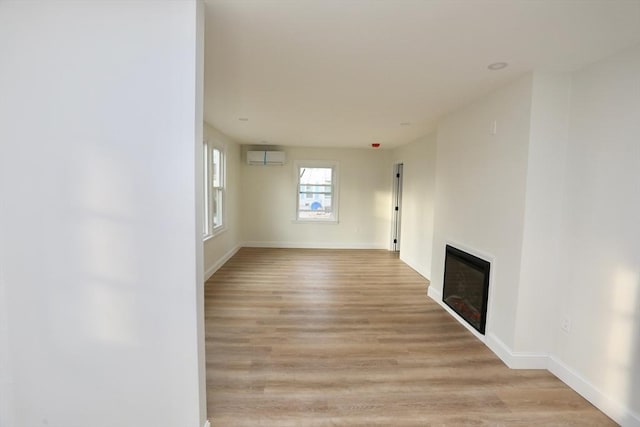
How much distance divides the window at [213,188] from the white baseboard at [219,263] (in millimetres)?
557

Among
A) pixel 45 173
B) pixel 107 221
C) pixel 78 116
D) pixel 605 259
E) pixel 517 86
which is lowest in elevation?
pixel 605 259

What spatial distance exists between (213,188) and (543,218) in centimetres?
433

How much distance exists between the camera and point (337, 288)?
3.98 metres

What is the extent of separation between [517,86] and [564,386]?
2.32 metres

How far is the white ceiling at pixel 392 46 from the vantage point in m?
1.40

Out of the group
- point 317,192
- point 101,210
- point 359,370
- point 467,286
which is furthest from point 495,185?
point 317,192

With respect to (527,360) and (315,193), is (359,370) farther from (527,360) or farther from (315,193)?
(315,193)

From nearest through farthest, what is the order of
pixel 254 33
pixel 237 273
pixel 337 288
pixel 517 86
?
pixel 254 33
pixel 517 86
pixel 337 288
pixel 237 273

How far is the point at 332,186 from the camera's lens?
21.4 feet

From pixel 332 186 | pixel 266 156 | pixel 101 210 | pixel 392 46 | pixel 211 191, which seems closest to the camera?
pixel 101 210

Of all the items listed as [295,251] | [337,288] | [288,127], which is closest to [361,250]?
[295,251]

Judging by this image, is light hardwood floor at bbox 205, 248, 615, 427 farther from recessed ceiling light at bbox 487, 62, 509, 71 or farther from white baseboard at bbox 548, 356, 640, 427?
recessed ceiling light at bbox 487, 62, 509, 71

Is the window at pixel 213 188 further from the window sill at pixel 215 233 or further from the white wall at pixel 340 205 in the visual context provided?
the white wall at pixel 340 205

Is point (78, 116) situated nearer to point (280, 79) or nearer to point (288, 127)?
point (280, 79)
